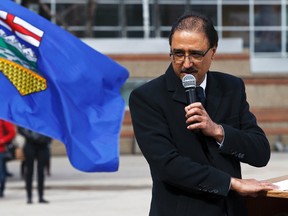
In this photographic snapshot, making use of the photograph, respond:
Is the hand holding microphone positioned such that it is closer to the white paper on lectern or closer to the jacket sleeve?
the jacket sleeve

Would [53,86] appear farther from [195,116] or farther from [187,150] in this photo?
[195,116]

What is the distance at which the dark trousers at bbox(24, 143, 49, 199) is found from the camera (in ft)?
52.7

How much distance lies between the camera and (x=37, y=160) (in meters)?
16.2

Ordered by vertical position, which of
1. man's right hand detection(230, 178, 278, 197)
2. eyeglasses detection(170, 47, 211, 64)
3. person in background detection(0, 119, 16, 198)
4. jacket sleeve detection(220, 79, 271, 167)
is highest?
eyeglasses detection(170, 47, 211, 64)

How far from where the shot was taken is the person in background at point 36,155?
52.7 feet

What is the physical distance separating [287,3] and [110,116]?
1429 inches

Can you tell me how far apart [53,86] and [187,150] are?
380 cm

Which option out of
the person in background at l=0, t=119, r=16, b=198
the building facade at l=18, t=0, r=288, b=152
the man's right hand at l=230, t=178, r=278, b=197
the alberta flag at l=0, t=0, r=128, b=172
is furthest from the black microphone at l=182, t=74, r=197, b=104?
the building facade at l=18, t=0, r=288, b=152

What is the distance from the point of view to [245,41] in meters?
43.4

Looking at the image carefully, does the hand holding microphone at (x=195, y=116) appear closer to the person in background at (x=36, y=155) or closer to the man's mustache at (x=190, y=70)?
the man's mustache at (x=190, y=70)

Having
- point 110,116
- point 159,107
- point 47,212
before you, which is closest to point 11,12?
point 110,116

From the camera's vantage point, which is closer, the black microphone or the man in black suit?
the black microphone

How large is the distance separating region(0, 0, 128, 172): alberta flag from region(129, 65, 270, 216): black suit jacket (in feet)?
10.7

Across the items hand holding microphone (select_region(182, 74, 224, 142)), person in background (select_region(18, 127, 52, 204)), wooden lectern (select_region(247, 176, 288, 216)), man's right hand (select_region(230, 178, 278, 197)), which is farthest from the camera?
person in background (select_region(18, 127, 52, 204))
